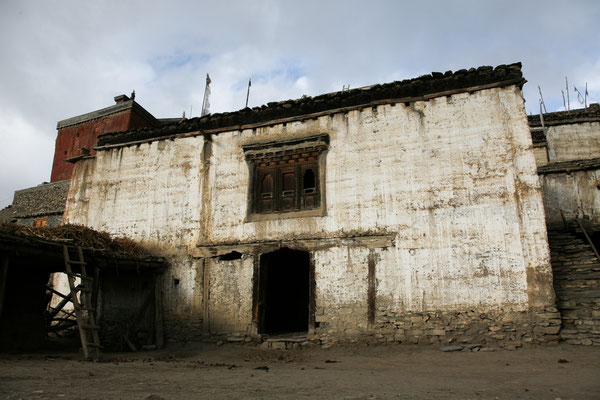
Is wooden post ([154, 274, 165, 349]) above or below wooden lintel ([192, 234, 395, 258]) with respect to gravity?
below

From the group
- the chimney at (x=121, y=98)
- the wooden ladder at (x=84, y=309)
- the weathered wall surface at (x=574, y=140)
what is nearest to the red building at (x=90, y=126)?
the chimney at (x=121, y=98)

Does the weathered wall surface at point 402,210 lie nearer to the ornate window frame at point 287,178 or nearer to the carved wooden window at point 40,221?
the ornate window frame at point 287,178

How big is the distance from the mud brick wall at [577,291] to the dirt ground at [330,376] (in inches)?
17.8

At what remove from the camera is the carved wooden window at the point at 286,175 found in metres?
12.4

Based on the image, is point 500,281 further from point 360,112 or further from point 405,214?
point 360,112

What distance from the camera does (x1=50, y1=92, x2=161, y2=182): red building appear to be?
22188 mm

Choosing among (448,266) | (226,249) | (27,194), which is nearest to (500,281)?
(448,266)

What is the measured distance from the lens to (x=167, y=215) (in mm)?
13641

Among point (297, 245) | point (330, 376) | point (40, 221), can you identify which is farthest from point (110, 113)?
point (330, 376)

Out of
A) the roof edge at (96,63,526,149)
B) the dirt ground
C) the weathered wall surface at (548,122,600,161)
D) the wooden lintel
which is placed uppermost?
the weathered wall surface at (548,122,600,161)

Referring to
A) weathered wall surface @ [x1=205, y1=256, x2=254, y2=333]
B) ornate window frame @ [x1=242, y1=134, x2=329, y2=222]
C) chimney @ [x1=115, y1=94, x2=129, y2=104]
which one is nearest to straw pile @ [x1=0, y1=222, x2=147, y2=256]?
weathered wall surface @ [x1=205, y1=256, x2=254, y2=333]

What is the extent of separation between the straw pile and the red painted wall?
1117cm

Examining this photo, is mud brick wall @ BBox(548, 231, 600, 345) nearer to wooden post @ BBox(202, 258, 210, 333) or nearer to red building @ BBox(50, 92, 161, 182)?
wooden post @ BBox(202, 258, 210, 333)

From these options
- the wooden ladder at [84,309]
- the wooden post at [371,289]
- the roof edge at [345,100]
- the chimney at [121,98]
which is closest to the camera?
the wooden ladder at [84,309]
